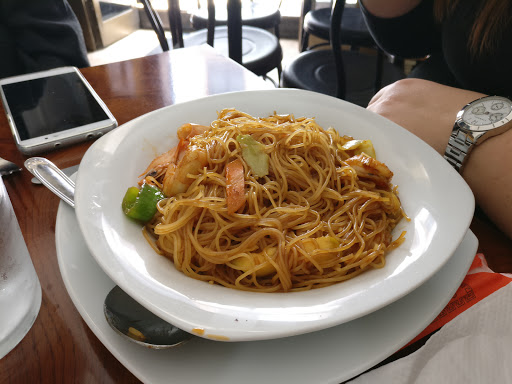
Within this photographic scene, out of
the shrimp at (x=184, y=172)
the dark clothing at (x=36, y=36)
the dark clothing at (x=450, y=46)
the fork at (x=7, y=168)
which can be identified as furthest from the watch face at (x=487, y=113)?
the dark clothing at (x=36, y=36)

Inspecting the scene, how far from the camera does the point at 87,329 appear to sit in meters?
0.61

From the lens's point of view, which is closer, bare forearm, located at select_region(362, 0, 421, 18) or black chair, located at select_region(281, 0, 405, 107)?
bare forearm, located at select_region(362, 0, 421, 18)

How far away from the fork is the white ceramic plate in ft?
1.54

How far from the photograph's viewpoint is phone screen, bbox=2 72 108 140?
3.65 ft

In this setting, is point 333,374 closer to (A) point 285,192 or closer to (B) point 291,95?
(A) point 285,192

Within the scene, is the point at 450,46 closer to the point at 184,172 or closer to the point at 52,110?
the point at 184,172

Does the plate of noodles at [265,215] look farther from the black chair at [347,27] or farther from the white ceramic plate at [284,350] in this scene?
the black chair at [347,27]

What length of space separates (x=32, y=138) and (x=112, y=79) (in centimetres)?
46

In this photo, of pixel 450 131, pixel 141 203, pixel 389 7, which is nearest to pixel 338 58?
pixel 389 7

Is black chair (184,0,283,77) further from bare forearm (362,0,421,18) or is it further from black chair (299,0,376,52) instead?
bare forearm (362,0,421,18)

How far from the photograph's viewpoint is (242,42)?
2.60 m

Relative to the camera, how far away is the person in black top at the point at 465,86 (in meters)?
0.85

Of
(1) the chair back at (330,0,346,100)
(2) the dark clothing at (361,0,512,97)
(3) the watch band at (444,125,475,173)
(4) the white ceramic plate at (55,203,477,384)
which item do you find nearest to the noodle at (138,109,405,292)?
(4) the white ceramic plate at (55,203,477,384)

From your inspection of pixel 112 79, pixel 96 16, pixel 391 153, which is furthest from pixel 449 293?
pixel 96 16
